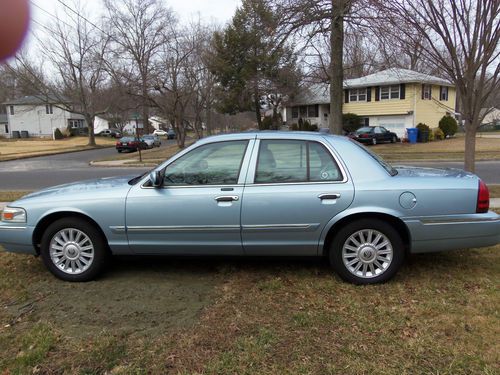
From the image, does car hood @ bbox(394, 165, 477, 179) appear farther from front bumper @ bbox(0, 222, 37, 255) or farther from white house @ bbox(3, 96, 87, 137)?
white house @ bbox(3, 96, 87, 137)

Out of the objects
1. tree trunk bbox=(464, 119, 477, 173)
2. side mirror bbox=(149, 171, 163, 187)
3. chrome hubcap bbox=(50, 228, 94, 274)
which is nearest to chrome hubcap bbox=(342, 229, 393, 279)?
side mirror bbox=(149, 171, 163, 187)

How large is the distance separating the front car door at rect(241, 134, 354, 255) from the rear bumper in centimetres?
73

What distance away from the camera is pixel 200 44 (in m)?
35.1

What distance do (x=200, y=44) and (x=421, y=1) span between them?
30691mm

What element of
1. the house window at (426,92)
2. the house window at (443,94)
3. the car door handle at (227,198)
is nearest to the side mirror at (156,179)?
the car door handle at (227,198)

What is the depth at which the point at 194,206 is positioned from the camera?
4188 millimetres

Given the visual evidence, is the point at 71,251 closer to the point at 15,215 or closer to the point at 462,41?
the point at 15,215

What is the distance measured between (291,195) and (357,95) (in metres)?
34.2

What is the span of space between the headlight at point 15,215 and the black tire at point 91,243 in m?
0.29

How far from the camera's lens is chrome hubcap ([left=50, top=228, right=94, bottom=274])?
14.4 ft

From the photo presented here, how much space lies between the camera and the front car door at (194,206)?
418cm

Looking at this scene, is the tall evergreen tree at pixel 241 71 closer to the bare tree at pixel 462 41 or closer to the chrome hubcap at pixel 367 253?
the bare tree at pixel 462 41

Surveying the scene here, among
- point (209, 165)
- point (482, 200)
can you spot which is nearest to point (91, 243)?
point (209, 165)

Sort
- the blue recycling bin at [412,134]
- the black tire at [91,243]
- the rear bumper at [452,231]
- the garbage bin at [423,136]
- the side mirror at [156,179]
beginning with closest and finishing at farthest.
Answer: the rear bumper at [452,231] < the side mirror at [156,179] < the black tire at [91,243] < the blue recycling bin at [412,134] < the garbage bin at [423,136]
